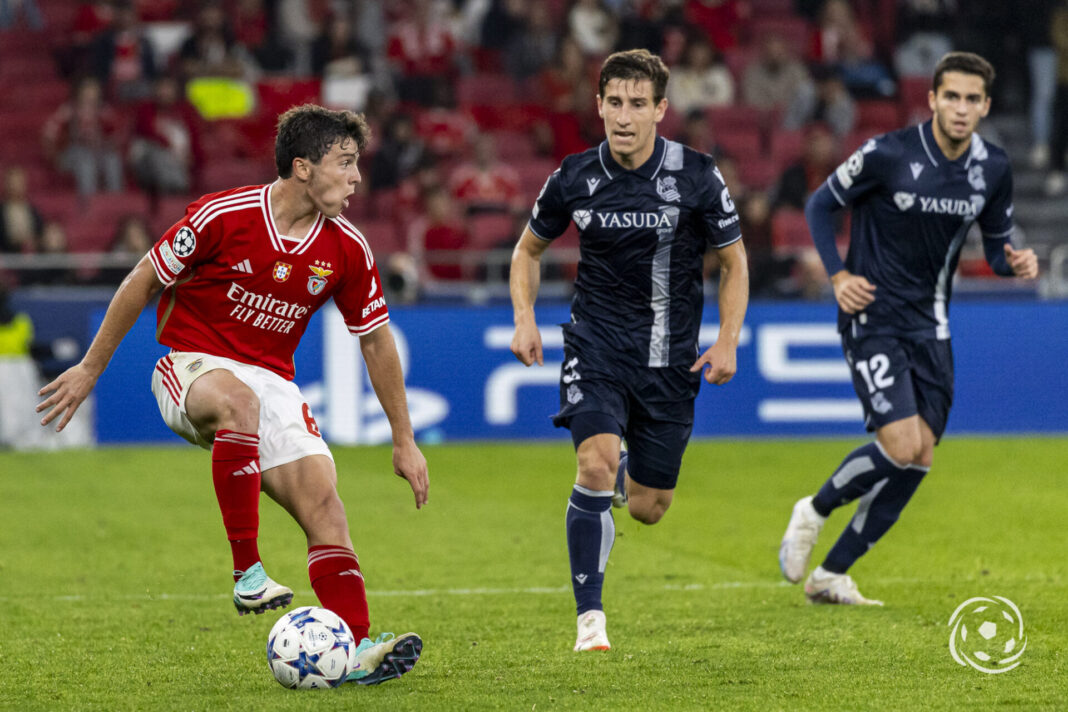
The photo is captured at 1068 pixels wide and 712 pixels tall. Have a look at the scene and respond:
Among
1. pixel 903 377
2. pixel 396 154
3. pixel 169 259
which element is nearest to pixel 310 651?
pixel 169 259

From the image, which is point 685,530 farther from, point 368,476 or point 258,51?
point 258,51

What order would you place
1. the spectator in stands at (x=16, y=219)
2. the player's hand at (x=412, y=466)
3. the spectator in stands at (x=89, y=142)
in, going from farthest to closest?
the spectator in stands at (x=89, y=142)
the spectator in stands at (x=16, y=219)
the player's hand at (x=412, y=466)

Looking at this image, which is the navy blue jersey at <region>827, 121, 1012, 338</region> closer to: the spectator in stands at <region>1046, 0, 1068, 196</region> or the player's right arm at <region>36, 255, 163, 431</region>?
the player's right arm at <region>36, 255, 163, 431</region>

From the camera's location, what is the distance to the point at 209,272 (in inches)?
208

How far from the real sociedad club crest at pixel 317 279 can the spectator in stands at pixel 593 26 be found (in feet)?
45.2

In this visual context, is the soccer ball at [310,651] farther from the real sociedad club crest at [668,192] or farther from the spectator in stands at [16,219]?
the spectator in stands at [16,219]

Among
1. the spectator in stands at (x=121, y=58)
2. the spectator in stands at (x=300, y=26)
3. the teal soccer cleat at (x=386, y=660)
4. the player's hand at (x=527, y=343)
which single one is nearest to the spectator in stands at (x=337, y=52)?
the spectator in stands at (x=300, y=26)

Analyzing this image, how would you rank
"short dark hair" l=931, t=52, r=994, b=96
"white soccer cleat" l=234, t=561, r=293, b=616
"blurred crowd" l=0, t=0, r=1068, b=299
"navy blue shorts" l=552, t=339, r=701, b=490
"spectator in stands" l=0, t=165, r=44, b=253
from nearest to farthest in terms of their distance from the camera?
"white soccer cleat" l=234, t=561, r=293, b=616 → "navy blue shorts" l=552, t=339, r=701, b=490 → "short dark hair" l=931, t=52, r=994, b=96 → "spectator in stands" l=0, t=165, r=44, b=253 → "blurred crowd" l=0, t=0, r=1068, b=299

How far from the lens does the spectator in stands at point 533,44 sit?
18.6 meters

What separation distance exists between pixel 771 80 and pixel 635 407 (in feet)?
42.7

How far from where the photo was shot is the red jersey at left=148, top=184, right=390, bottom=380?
5207mm

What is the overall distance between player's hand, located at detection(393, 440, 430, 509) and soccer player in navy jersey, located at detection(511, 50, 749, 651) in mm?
656

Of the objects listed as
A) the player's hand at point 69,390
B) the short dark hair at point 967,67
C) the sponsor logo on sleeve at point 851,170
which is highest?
the short dark hair at point 967,67

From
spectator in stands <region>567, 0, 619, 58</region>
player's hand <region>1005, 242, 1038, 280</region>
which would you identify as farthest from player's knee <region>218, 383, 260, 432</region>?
spectator in stands <region>567, 0, 619, 58</region>
